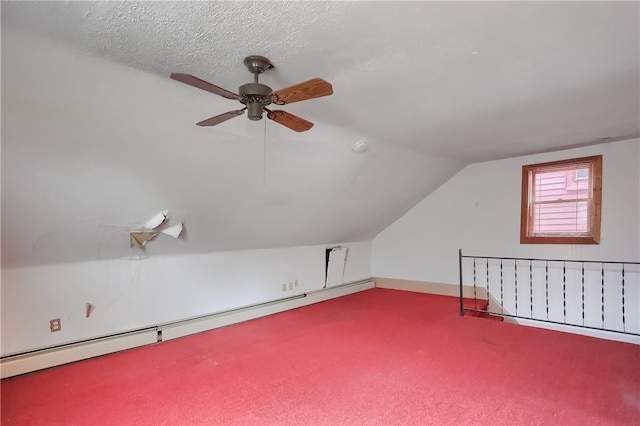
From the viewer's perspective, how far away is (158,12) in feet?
5.22

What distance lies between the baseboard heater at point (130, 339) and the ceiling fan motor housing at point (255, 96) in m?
2.72

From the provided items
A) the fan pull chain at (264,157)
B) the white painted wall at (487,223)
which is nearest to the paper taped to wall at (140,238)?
the fan pull chain at (264,157)

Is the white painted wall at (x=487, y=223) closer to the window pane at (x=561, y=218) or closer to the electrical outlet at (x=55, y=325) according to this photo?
the window pane at (x=561, y=218)

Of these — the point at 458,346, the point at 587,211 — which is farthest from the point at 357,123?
→ the point at 587,211

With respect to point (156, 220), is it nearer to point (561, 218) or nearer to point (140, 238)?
point (140, 238)

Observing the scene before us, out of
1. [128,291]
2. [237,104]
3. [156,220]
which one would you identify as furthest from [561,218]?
[128,291]

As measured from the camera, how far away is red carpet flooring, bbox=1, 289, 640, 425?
86.4 inches

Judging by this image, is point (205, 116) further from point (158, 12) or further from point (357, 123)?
point (357, 123)

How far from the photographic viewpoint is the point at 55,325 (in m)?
2.89

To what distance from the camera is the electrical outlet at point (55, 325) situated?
2.87m

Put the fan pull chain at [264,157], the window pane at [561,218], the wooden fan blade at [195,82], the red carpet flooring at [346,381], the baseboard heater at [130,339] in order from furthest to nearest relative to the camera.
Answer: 1. the window pane at [561,218]
2. the fan pull chain at [264,157]
3. the baseboard heater at [130,339]
4. the red carpet flooring at [346,381]
5. the wooden fan blade at [195,82]

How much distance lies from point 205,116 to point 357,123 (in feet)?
4.74

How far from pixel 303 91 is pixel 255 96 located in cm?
32

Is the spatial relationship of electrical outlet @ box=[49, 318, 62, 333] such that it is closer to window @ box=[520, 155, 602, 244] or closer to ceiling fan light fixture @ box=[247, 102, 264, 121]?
ceiling fan light fixture @ box=[247, 102, 264, 121]
